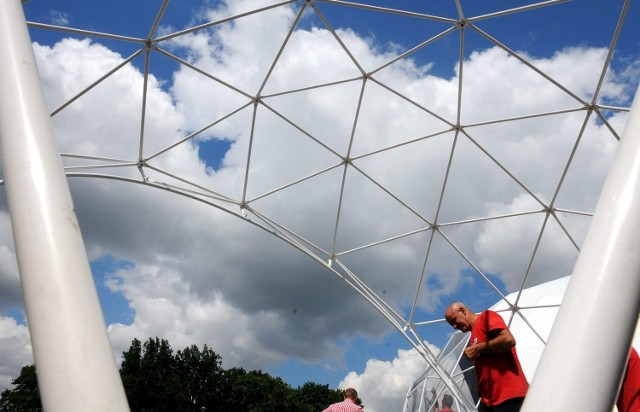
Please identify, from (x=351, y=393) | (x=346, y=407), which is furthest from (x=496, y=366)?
(x=351, y=393)

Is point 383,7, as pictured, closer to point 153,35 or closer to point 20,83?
point 153,35

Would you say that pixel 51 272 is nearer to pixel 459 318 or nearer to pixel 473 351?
pixel 473 351

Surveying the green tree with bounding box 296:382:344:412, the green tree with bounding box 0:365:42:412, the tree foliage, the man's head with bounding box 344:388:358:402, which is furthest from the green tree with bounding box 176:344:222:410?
the man's head with bounding box 344:388:358:402

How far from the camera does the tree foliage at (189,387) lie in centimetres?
9231

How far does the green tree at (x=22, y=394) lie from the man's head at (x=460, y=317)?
124 metres

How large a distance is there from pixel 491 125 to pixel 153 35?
1267 centimetres

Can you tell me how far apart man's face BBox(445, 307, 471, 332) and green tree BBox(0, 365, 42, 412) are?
406 feet

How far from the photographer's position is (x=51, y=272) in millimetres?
3211

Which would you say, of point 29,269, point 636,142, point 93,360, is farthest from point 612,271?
point 29,269

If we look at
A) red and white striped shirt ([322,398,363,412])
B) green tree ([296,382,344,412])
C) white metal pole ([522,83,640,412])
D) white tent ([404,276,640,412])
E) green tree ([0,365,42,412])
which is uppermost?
green tree ([0,365,42,412])

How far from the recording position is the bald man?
25.9ft

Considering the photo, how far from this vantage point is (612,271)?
9.55ft

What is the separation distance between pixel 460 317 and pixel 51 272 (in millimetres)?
6897

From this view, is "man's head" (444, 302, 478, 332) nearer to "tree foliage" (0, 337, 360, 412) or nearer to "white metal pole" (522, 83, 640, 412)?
"white metal pole" (522, 83, 640, 412)
